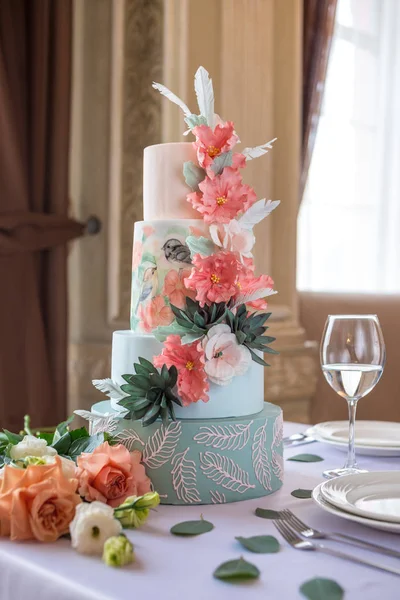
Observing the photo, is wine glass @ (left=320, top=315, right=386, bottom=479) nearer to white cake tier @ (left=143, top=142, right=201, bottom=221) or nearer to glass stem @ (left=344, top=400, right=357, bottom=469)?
glass stem @ (left=344, top=400, right=357, bottom=469)

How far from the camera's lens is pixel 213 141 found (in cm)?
94

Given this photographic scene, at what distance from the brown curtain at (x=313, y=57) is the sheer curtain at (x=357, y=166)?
20.1 inches

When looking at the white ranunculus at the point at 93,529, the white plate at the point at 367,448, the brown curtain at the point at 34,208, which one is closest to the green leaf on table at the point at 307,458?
the white plate at the point at 367,448

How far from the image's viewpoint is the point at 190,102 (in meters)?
2.35

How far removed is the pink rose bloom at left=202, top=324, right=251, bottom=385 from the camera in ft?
2.95

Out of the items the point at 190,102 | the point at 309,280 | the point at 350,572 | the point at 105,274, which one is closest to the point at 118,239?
the point at 105,274

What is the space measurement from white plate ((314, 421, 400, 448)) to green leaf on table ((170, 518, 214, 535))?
46 cm

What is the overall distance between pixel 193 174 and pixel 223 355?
0.25 meters

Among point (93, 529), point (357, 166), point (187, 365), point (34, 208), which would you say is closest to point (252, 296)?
point (187, 365)

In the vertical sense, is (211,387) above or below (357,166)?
below

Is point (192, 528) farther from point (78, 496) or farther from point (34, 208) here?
point (34, 208)

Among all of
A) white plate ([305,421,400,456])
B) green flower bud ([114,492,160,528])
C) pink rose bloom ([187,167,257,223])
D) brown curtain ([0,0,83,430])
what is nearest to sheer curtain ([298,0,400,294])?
brown curtain ([0,0,83,430])

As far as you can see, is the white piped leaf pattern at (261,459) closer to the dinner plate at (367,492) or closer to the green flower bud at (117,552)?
the dinner plate at (367,492)

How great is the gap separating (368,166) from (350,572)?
10.7 ft
